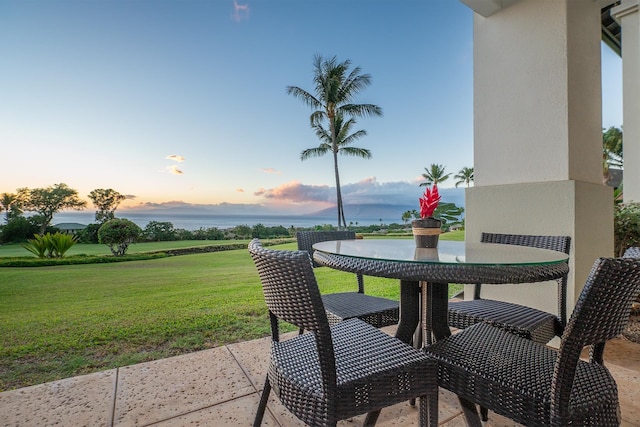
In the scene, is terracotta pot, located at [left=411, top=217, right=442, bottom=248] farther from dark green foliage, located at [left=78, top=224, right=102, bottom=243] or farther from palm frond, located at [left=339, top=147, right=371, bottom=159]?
palm frond, located at [left=339, top=147, right=371, bottom=159]

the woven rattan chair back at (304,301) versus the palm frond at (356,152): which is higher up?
the palm frond at (356,152)

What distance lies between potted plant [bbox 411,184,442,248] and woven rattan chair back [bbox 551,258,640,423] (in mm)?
815

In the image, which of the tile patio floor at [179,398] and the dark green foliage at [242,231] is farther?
the dark green foliage at [242,231]

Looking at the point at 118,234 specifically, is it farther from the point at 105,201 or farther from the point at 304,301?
the point at 304,301

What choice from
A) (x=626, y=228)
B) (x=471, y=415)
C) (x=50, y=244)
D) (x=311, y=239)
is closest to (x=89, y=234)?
(x=50, y=244)

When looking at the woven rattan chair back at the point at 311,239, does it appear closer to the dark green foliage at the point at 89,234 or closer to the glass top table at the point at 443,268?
the glass top table at the point at 443,268

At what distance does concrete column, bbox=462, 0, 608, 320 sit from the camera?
2.42 meters

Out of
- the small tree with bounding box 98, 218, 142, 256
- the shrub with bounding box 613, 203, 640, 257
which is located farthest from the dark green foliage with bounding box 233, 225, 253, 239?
the shrub with bounding box 613, 203, 640, 257

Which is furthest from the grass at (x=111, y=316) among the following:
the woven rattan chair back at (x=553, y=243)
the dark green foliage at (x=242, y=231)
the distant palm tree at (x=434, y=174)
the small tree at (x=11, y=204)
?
the distant palm tree at (x=434, y=174)

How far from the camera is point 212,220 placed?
4391 mm

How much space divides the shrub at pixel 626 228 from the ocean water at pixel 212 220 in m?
2.32

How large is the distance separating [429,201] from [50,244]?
145 inches

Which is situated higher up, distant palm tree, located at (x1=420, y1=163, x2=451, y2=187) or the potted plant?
distant palm tree, located at (x1=420, y1=163, x2=451, y2=187)

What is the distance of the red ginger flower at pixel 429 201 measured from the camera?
1646 millimetres
